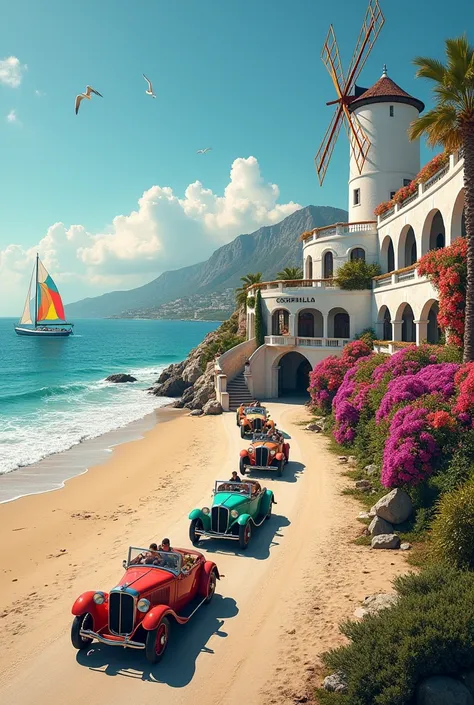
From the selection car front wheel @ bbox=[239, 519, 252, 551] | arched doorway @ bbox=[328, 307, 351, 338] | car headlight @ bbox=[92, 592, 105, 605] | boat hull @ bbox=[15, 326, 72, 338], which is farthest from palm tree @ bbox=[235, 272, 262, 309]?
boat hull @ bbox=[15, 326, 72, 338]

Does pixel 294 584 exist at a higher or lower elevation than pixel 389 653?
lower

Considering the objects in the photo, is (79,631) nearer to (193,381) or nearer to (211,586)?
(211,586)

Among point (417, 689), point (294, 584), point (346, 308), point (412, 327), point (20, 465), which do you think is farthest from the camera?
point (346, 308)

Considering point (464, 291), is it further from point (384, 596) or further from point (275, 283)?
point (275, 283)

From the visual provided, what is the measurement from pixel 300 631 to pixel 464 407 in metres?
8.04

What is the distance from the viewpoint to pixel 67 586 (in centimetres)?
1241

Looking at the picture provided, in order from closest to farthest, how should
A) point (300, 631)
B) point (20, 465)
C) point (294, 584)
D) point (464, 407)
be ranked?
point (300, 631) → point (294, 584) → point (464, 407) → point (20, 465)

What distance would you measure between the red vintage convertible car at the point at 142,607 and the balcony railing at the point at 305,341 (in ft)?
93.2

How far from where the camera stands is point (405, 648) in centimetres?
745

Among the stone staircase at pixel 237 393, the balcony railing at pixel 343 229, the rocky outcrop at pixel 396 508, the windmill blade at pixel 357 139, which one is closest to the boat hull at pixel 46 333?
the balcony railing at pixel 343 229

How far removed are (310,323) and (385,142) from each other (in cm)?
1558

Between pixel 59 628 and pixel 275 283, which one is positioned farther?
pixel 275 283

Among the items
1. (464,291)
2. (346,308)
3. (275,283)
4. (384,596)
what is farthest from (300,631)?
(275,283)

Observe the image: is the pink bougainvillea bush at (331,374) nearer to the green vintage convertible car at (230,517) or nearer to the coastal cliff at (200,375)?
the coastal cliff at (200,375)
